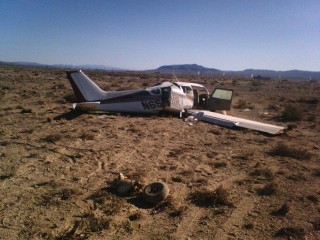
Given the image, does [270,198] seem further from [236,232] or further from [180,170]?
[180,170]

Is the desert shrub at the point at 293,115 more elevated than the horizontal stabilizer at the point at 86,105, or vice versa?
the horizontal stabilizer at the point at 86,105

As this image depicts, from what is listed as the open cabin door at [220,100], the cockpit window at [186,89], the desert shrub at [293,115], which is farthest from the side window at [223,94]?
the desert shrub at [293,115]

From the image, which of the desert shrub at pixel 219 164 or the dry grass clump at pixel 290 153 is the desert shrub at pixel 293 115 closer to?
the dry grass clump at pixel 290 153

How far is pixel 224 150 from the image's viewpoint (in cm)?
1025

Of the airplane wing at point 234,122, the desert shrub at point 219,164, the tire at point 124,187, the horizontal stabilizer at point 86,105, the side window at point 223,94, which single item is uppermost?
the side window at point 223,94

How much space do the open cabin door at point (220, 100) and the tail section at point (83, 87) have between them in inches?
249

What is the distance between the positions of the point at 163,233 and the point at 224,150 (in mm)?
5606

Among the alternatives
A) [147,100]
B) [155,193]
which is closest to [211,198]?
[155,193]

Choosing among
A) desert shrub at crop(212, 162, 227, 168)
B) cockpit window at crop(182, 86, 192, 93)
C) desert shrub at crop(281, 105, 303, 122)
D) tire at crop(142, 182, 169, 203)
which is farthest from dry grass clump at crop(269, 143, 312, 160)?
desert shrub at crop(281, 105, 303, 122)

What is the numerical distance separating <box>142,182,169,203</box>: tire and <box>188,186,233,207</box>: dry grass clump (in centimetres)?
63

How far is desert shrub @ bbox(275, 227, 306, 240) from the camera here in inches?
205

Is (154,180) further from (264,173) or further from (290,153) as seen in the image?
(290,153)

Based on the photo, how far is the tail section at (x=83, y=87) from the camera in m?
14.7

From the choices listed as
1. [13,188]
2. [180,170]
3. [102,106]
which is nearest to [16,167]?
[13,188]
